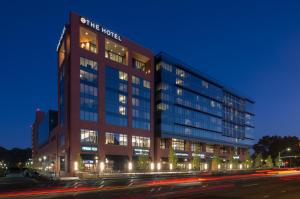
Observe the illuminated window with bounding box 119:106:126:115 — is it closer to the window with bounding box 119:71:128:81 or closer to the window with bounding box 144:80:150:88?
the window with bounding box 119:71:128:81

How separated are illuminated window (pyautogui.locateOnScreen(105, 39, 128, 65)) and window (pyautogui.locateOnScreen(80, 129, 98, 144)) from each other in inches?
852

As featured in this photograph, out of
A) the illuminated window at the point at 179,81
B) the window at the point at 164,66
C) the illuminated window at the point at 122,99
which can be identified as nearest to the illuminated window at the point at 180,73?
the illuminated window at the point at 179,81

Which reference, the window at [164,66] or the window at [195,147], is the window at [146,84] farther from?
the window at [195,147]

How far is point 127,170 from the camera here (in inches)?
3971

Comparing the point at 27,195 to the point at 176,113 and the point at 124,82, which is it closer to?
the point at 124,82

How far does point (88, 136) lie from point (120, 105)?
49.0ft

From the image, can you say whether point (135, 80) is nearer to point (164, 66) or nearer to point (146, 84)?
point (146, 84)

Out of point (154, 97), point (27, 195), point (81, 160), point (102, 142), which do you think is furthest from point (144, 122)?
point (27, 195)

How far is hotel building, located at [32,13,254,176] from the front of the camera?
91312 millimetres

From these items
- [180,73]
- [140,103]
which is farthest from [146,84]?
[180,73]

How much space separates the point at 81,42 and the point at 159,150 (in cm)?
4098

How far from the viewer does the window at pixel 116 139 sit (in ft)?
316

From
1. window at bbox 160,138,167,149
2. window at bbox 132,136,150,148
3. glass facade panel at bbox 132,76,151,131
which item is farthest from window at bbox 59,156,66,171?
window at bbox 160,138,167,149

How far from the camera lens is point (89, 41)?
319 feet
